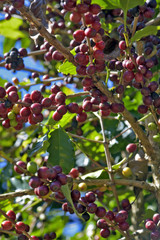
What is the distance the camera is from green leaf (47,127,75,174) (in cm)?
182

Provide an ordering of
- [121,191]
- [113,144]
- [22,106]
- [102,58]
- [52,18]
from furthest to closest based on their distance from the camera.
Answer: [52,18]
[121,191]
[113,144]
[22,106]
[102,58]

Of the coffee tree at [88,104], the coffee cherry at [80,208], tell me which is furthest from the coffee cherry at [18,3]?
the coffee cherry at [80,208]

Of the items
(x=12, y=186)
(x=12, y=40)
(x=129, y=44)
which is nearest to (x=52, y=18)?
(x=12, y=40)

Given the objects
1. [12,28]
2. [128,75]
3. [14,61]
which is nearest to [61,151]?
[128,75]

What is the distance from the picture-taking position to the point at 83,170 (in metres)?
2.82

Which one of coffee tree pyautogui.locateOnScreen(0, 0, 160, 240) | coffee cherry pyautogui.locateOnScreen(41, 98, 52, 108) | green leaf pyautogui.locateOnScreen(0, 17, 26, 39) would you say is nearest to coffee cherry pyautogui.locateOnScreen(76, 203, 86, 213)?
coffee tree pyautogui.locateOnScreen(0, 0, 160, 240)

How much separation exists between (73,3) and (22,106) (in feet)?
1.93

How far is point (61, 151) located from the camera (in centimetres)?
186

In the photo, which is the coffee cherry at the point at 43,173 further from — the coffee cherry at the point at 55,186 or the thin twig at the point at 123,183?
the thin twig at the point at 123,183

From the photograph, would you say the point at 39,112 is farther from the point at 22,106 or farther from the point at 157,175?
the point at 157,175

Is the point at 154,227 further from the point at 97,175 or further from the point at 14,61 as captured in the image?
the point at 14,61

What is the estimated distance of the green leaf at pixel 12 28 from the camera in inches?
135

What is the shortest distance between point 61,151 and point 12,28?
204 centimetres

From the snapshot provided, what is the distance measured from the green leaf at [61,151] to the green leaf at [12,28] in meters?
1.87
